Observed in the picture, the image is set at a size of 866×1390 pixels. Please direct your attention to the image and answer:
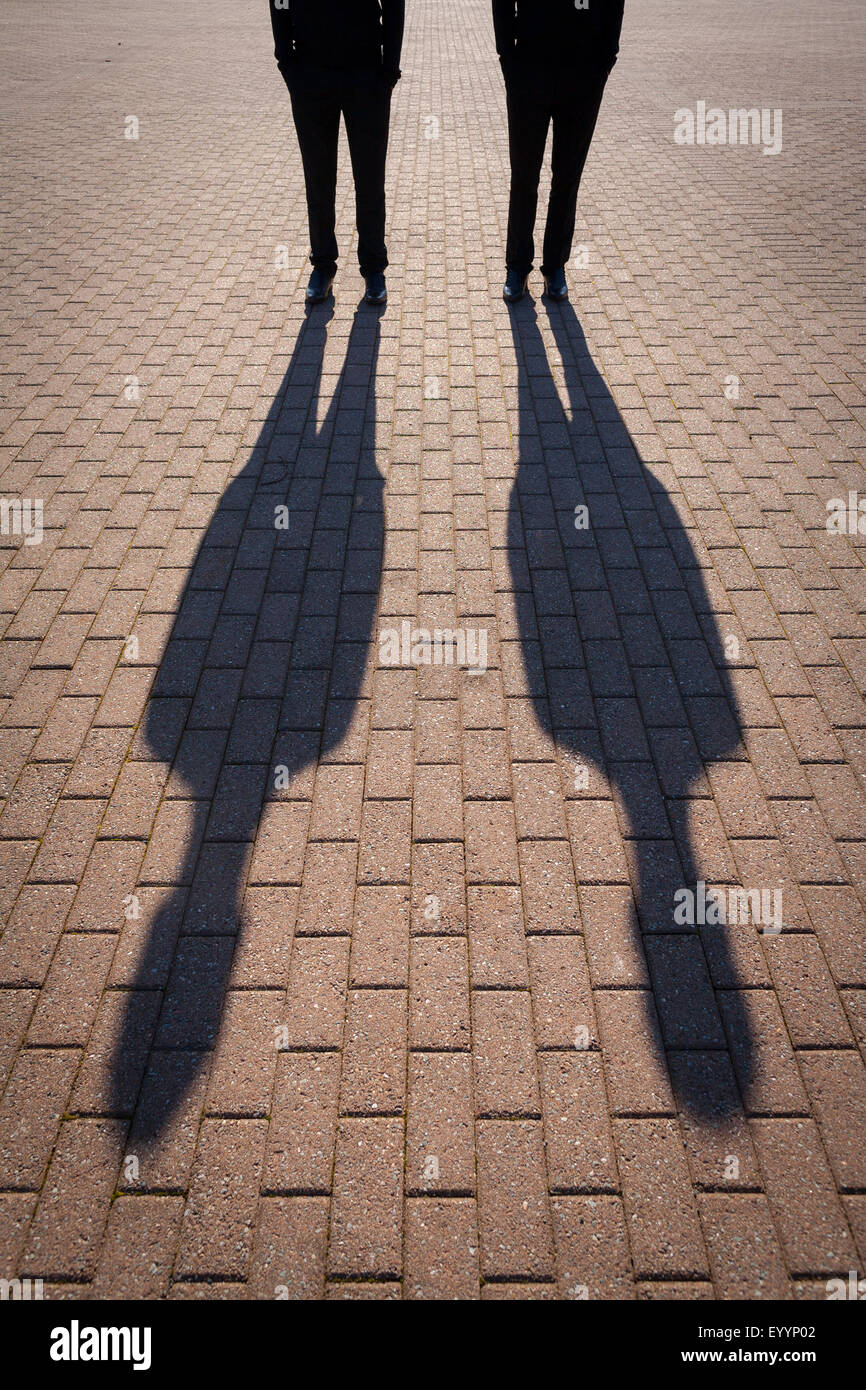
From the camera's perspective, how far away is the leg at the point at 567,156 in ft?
18.0

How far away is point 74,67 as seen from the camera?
1505cm

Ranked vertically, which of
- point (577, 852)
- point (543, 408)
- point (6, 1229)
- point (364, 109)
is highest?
point (364, 109)

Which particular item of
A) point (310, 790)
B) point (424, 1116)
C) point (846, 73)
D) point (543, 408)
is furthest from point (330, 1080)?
point (846, 73)

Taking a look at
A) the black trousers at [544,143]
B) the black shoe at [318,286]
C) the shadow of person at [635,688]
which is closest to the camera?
the shadow of person at [635,688]

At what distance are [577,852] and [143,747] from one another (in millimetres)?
1788

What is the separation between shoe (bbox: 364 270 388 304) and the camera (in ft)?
22.0

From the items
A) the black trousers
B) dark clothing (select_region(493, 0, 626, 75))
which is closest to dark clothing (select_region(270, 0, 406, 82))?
dark clothing (select_region(493, 0, 626, 75))

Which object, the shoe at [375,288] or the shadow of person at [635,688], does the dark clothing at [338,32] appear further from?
the shadow of person at [635,688]

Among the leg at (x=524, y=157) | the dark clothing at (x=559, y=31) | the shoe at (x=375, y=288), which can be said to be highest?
the dark clothing at (x=559, y=31)

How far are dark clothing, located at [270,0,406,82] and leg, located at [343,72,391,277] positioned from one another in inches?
5.8

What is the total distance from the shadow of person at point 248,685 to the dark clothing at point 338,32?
2.13 meters

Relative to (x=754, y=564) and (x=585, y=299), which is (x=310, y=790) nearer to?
(x=754, y=564)

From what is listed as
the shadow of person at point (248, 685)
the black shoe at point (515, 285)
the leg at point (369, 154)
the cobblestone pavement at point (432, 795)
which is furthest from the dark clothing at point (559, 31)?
the shadow of person at point (248, 685)

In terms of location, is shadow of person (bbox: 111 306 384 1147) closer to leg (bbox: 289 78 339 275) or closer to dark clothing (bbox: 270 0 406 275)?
leg (bbox: 289 78 339 275)
